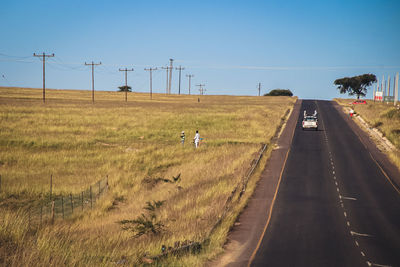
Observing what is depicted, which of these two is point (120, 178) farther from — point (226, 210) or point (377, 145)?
point (377, 145)

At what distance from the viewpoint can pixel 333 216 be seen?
20172 millimetres

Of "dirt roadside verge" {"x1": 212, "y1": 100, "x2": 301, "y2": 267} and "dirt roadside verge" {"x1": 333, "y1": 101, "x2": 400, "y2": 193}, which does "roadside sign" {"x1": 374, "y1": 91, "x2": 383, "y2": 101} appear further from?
"dirt roadside verge" {"x1": 212, "y1": 100, "x2": 301, "y2": 267}

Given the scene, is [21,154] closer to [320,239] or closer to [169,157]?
[169,157]

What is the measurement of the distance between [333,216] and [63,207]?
14.1m

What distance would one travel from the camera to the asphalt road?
15.0m

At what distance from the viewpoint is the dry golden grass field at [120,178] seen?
494 inches

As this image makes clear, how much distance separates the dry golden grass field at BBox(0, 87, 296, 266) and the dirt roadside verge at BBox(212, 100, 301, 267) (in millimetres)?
483

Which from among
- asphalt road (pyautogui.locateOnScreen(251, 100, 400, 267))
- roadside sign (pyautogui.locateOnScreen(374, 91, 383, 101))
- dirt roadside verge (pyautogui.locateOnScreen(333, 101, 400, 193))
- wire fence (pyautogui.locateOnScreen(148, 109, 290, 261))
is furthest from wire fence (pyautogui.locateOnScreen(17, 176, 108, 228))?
roadside sign (pyautogui.locateOnScreen(374, 91, 383, 101))

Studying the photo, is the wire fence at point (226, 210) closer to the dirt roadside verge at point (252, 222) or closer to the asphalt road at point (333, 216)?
the dirt roadside verge at point (252, 222)

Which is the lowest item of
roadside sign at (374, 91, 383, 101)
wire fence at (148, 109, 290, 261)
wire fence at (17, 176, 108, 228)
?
wire fence at (17, 176, 108, 228)

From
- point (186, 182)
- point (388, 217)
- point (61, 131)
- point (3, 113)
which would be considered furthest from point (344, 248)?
point (3, 113)

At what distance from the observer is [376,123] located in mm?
56594

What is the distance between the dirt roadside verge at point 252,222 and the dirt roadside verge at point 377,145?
8.22 m

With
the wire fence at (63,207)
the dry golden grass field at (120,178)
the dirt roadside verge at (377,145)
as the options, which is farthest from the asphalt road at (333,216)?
the wire fence at (63,207)
